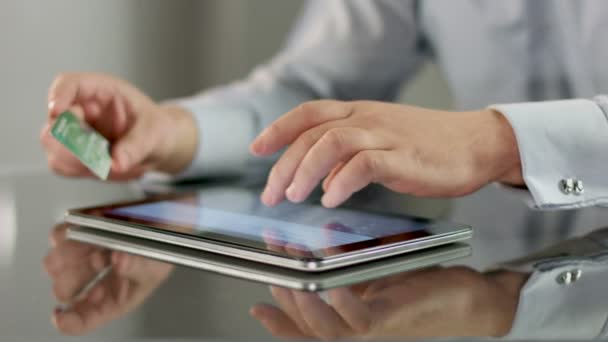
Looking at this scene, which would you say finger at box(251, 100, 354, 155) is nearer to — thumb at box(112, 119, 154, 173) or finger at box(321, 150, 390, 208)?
finger at box(321, 150, 390, 208)

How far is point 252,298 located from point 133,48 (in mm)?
1608

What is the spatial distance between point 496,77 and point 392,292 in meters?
0.87

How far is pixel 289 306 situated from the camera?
0.49 metres

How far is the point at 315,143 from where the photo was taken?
662 millimetres

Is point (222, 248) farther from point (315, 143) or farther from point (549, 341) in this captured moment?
point (549, 341)

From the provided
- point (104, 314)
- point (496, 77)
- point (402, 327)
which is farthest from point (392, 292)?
point (496, 77)

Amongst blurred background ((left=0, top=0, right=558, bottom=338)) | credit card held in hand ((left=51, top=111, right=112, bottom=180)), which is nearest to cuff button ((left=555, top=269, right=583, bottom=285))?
credit card held in hand ((left=51, top=111, right=112, bottom=180))

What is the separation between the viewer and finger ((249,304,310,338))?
0.44 m

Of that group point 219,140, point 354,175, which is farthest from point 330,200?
point 219,140

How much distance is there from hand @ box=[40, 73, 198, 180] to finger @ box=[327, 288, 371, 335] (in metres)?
0.48

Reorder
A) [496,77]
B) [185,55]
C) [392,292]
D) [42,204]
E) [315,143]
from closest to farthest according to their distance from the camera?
1. [392,292]
2. [315,143]
3. [42,204]
4. [496,77]
5. [185,55]

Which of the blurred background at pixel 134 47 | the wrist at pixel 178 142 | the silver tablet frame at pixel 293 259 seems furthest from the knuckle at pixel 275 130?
the blurred background at pixel 134 47

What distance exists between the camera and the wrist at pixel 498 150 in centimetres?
71

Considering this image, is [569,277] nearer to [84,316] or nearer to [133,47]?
[84,316]
